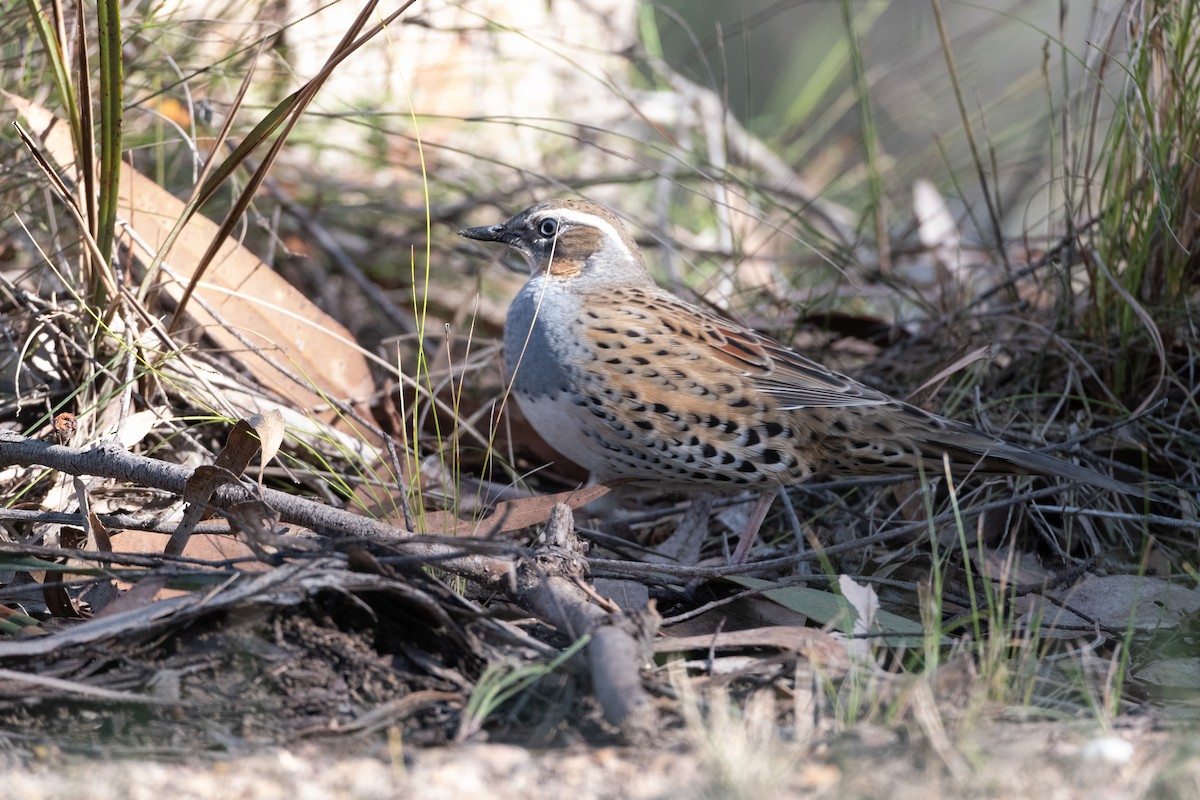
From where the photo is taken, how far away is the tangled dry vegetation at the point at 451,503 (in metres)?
2.93

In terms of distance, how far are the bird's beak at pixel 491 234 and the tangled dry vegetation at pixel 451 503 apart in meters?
0.58

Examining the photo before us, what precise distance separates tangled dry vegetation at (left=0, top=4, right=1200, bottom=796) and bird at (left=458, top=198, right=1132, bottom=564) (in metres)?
0.25

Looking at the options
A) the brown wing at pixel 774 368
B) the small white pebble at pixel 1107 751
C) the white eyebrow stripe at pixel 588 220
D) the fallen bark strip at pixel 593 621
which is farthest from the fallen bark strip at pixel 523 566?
the white eyebrow stripe at pixel 588 220

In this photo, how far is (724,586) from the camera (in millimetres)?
4113

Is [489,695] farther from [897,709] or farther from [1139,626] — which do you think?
[1139,626]

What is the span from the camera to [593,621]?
3.15 meters

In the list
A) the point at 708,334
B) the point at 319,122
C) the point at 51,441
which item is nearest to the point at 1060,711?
the point at 708,334

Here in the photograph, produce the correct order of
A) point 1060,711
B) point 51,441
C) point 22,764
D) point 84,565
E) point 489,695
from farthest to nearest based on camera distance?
point 51,441
point 84,565
point 1060,711
point 489,695
point 22,764

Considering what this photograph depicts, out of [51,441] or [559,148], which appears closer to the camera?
[51,441]

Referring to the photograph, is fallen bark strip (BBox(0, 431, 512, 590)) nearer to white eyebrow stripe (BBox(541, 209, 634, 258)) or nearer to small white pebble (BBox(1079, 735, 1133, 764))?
small white pebble (BBox(1079, 735, 1133, 764))

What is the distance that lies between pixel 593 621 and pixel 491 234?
2.86 m

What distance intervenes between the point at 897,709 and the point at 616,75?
659cm

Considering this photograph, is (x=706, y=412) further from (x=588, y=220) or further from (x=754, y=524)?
(x=588, y=220)

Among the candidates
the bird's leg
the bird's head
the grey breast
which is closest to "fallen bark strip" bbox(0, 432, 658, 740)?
the grey breast
